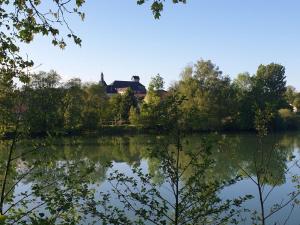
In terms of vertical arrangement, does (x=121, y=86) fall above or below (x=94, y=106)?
above

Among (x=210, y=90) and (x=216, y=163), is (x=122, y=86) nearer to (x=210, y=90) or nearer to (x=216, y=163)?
(x=210, y=90)

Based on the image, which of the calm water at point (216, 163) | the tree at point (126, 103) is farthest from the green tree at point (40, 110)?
the tree at point (126, 103)

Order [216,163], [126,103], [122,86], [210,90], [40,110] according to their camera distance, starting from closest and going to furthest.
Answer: [40,110] → [216,163] → [210,90] → [126,103] → [122,86]

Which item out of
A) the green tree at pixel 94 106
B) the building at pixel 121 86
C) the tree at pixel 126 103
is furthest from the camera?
the building at pixel 121 86

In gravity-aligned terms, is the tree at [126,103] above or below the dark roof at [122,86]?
below

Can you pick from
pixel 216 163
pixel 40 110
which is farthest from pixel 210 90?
pixel 40 110

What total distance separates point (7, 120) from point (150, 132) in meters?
2.08

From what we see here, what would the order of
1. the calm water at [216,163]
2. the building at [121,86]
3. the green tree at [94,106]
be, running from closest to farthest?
the calm water at [216,163], the green tree at [94,106], the building at [121,86]

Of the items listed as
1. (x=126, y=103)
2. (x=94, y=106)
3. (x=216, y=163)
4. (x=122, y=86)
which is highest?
(x=122, y=86)

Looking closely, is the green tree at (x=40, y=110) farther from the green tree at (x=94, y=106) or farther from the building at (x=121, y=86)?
the building at (x=121, y=86)

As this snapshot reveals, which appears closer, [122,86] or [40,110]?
[40,110]

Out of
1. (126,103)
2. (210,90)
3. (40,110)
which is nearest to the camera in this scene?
(40,110)

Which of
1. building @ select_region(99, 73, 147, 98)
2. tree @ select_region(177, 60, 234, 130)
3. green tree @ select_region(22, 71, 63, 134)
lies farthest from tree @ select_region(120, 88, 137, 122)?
green tree @ select_region(22, 71, 63, 134)

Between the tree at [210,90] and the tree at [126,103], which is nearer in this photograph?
the tree at [210,90]
